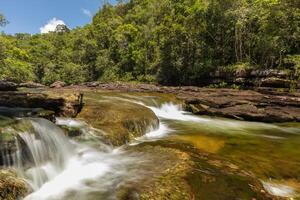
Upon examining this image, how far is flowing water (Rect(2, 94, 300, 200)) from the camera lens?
6816mm

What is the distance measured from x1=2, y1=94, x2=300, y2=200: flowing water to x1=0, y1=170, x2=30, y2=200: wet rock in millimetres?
213

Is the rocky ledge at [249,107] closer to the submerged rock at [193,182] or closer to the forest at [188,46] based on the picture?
the forest at [188,46]

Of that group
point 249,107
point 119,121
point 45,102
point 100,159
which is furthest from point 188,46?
point 100,159

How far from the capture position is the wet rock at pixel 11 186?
575cm

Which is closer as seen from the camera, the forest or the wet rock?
the wet rock

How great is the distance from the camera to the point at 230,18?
34.4 meters

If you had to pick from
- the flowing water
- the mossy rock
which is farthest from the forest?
the flowing water

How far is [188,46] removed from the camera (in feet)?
126

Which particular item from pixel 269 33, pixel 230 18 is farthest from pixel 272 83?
pixel 230 18

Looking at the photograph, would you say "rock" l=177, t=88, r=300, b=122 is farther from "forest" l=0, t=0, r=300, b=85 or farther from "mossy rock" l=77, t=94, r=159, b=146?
"forest" l=0, t=0, r=300, b=85

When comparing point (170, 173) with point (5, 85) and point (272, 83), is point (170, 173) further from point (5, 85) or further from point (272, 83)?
point (272, 83)

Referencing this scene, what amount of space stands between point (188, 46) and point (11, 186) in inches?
1353

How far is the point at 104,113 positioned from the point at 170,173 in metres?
5.66

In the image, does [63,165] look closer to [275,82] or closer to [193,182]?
[193,182]
